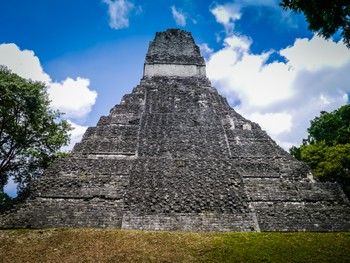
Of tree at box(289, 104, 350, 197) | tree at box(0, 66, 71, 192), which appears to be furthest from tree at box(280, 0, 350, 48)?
tree at box(0, 66, 71, 192)

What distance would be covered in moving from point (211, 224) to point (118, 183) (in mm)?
3215

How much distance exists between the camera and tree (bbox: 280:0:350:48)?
508 centimetres

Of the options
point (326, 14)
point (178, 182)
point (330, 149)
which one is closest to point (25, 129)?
point (178, 182)

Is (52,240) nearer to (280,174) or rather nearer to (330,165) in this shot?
(280,174)

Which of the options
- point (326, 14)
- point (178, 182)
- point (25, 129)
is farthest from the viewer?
point (25, 129)

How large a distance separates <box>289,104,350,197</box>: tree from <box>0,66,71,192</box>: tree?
12.3 m

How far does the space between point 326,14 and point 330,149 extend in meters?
10.7

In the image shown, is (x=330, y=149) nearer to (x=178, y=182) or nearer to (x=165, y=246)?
(x=178, y=182)

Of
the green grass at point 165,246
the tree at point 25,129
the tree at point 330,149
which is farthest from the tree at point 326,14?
the tree at point 25,129

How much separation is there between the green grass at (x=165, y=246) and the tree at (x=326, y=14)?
15.0ft

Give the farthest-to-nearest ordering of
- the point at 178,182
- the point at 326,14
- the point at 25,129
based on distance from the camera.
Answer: the point at 25,129, the point at 178,182, the point at 326,14

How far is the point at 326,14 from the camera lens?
5215 mm

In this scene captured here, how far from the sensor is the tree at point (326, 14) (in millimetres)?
5082

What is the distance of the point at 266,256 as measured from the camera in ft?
17.5
